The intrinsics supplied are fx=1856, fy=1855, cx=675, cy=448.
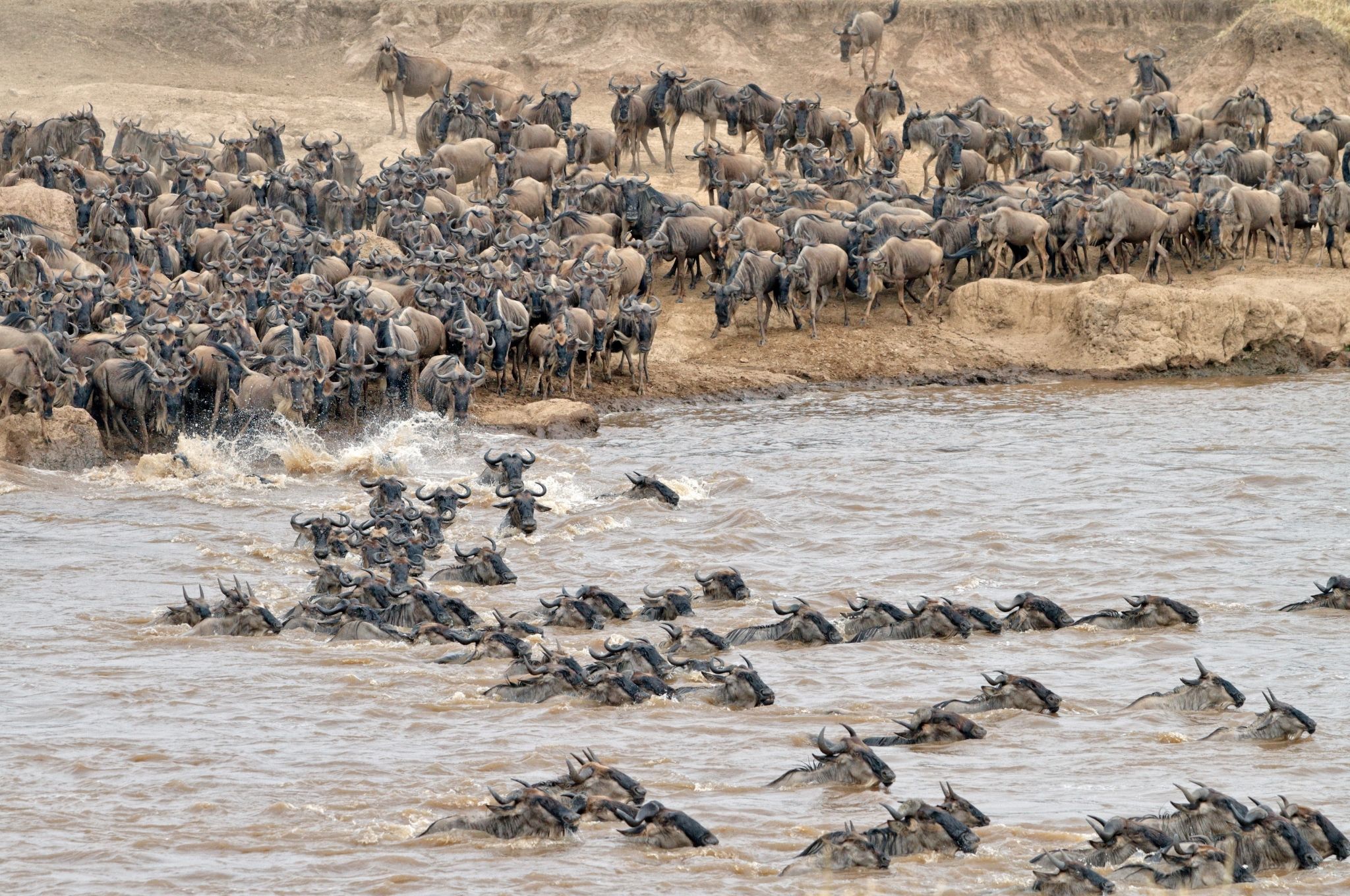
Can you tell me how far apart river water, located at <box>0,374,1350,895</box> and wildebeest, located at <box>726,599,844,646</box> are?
8.4 inches

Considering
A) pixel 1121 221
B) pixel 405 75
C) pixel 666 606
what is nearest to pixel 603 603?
pixel 666 606

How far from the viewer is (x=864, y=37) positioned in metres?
36.2

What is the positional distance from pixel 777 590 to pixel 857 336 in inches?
415

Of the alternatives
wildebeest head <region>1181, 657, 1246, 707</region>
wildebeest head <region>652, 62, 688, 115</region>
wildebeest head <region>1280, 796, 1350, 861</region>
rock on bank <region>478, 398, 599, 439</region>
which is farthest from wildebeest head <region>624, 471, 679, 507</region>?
wildebeest head <region>652, 62, 688, 115</region>

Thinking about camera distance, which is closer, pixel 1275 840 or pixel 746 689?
pixel 1275 840

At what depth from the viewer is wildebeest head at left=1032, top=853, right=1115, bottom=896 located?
7.42 metres

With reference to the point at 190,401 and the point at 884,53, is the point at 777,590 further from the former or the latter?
the point at 884,53

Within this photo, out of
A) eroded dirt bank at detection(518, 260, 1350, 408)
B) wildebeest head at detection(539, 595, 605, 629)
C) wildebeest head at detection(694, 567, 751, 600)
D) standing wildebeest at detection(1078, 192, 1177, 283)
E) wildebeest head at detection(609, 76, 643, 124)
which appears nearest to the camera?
wildebeest head at detection(539, 595, 605, 629)

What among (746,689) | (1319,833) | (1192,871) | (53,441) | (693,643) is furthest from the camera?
(53,441)

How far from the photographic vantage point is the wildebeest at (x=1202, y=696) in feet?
33.4

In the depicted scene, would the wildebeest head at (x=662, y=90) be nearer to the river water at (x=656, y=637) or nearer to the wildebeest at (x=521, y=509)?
the river water at (x=656, y=637)

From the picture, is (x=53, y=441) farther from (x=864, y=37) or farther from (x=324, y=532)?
(x=864, y=37)

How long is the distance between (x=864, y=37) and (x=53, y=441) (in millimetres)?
22400

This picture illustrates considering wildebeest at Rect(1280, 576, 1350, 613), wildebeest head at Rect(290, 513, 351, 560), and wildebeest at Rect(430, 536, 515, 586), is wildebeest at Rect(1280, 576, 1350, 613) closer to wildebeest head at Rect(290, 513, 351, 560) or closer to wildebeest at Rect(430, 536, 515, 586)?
wildebeest at Rect(430, 536, 515, 586)
